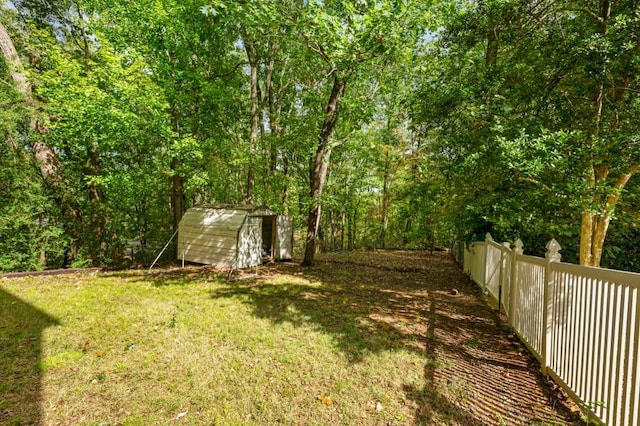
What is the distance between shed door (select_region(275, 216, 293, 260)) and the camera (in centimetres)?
1252

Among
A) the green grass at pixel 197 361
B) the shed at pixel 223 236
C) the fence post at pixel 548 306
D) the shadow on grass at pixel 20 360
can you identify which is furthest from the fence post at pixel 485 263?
the shadow on grass at pixel 20 360

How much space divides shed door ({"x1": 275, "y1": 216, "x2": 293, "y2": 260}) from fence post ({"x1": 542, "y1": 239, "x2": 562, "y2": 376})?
984cm

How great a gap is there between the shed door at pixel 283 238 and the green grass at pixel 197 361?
581 cm

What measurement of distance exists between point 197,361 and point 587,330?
436cm

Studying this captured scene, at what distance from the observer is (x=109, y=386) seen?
3.33 metres

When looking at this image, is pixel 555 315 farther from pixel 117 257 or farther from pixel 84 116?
pixel 117 257

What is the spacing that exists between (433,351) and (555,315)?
1.63 meters

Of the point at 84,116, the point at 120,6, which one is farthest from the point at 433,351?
the point at 120,6

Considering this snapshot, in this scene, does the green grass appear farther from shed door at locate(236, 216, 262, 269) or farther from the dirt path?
shed door at locate(236, 216, 262, 269)

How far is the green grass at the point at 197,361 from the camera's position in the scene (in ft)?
9.62

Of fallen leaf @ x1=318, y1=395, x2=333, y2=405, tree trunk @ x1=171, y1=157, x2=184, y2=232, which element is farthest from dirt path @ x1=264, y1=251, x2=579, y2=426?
tree trunk @ x1=171, y1=157, x2=184, y2=232

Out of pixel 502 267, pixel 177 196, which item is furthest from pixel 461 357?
pixel 177 196

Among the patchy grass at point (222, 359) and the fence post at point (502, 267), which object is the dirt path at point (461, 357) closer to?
the patchy grass at point (222, 359)

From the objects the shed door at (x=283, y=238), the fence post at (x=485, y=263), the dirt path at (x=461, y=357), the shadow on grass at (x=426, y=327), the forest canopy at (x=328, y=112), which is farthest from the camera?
the shed door at (x=283, y=238)
